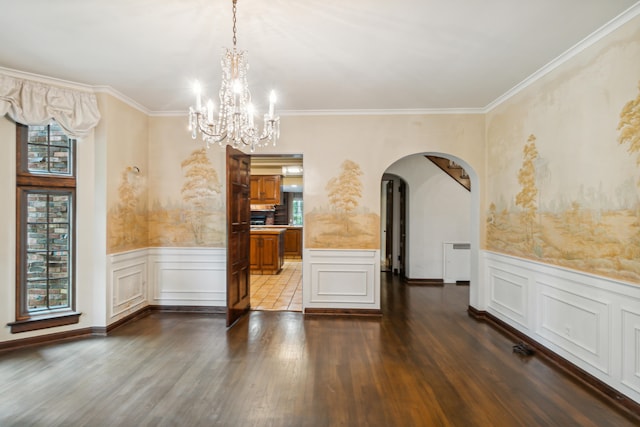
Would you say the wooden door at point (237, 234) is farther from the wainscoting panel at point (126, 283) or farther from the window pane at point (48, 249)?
the window pane at point (48, 249)

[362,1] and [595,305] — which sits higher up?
[362,1]

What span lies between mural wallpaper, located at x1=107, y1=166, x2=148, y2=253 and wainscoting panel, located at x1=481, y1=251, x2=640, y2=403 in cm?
489

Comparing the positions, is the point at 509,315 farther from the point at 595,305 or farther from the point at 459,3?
the point at 459,3

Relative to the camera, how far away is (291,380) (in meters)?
2.67

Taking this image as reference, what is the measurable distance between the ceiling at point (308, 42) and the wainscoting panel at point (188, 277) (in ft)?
7.27

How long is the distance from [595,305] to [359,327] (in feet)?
7.73

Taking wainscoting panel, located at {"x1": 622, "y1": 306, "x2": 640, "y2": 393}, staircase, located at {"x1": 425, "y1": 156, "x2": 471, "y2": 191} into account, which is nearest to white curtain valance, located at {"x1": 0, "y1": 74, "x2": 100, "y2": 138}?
wainscoting panel, located at {"x1": 622, "y1": 306, "x2": 640, "y2": 393}

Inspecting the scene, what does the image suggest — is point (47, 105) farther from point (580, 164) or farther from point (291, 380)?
point (580, 164)

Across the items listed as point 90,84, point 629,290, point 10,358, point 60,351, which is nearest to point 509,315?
point 629,290

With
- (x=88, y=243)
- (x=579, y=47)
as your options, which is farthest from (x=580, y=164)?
(x=88, y=243)

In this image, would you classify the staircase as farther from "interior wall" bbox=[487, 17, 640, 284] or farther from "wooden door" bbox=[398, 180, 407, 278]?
"interior wall" bbox=[487, 17, 640, 284]

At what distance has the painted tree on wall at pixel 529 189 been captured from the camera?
133 inches

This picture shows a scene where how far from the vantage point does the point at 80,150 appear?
143 inches

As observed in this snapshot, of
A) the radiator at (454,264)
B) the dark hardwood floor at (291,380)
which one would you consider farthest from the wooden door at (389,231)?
the dark hardwood floor at (291,380)
